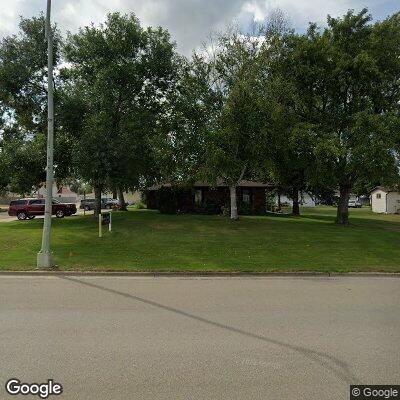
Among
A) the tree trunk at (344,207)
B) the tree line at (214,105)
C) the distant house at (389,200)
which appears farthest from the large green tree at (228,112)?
the distant house at (389,200)

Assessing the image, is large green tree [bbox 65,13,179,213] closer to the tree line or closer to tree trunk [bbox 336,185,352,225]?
the tree line

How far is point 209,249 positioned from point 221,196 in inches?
876

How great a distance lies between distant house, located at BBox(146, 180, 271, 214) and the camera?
1506 inches

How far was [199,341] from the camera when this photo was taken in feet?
19.5

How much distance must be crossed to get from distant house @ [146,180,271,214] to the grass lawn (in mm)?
14028

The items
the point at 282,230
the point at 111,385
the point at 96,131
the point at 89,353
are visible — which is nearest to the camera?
the point at 111,385

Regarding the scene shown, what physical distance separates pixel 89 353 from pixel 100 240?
45.1 ft

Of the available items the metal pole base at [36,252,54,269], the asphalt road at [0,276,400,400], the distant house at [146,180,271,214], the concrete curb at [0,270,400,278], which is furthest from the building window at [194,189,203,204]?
the asphalt road at [0,276,400,400]

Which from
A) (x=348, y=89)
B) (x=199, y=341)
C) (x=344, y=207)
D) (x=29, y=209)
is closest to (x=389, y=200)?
(x=344, y=207)

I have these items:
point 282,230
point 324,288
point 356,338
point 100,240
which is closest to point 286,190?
point 282,230

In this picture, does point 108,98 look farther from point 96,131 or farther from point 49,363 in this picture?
point 49,363

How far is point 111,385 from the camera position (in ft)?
14.6

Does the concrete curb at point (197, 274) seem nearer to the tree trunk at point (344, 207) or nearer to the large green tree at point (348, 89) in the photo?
the large green tree at point (348, 89)

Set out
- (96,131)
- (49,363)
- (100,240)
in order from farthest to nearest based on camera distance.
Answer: (96,131) → (100,240) → (49,363)
